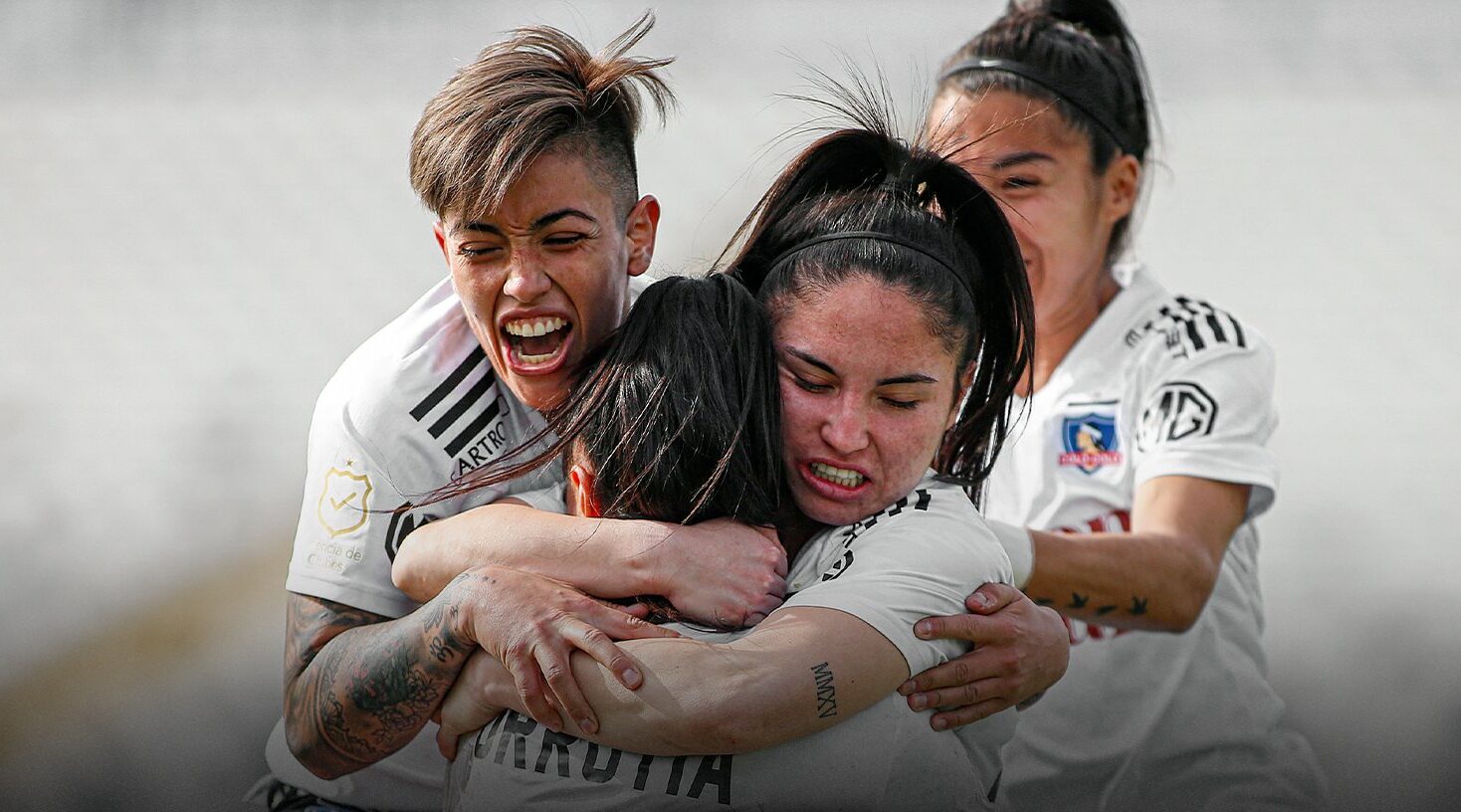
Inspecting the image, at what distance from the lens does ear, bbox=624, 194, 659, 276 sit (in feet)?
9.12

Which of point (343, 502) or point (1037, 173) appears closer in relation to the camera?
point (343, 502)

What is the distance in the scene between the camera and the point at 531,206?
2.48 m

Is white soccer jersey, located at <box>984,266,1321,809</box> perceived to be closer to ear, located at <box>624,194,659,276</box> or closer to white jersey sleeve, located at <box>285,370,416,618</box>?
ear, located at <box>624,194,659,276</box>

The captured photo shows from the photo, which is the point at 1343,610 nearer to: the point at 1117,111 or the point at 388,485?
the point at 1117,111

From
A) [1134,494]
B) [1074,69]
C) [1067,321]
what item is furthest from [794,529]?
[1074,69]

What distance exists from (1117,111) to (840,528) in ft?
7.08

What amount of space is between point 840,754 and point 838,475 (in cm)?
50

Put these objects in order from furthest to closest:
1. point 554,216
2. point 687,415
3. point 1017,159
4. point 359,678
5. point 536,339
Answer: point 1017,159, point 536,339, point 554,216, point 359,678, point 687,415

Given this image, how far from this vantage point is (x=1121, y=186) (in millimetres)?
3902

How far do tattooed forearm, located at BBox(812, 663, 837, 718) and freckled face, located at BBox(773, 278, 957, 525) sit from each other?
0.40 meters

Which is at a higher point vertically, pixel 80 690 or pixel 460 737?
pixel 460 737

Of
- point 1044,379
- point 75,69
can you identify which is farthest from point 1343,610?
point 75,69

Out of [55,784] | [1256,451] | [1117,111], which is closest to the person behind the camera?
[1256,451]

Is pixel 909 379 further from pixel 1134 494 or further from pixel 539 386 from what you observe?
pixel 1134 494
